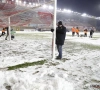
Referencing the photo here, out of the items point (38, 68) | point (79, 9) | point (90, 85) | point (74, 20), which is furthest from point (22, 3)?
point (79, 9)

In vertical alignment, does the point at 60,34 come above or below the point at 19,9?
below

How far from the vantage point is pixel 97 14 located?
7788cm

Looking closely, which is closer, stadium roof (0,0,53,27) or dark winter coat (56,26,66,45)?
dark winter coat (56,26,66,45)

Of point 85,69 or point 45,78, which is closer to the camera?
point 45,78

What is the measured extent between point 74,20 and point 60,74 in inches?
2237

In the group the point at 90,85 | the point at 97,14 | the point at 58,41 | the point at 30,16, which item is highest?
the point at 97,14

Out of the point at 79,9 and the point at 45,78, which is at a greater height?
the point at 79,9

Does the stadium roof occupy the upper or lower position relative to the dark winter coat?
upper

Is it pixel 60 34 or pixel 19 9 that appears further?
pixel 19 9

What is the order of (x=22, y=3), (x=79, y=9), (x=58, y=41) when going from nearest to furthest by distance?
(x=58, y=41)
(x=22, y=3)
(x=79, y=9)

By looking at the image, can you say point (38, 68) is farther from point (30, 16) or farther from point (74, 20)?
point (74, 20)

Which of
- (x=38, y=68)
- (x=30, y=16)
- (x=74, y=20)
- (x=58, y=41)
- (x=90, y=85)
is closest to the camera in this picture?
(x=90, y=85)

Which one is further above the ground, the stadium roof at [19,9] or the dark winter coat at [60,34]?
the stadium roof at [19,9]

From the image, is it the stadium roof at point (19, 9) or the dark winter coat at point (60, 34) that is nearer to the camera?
the dark winter coat at point (60, 34)
